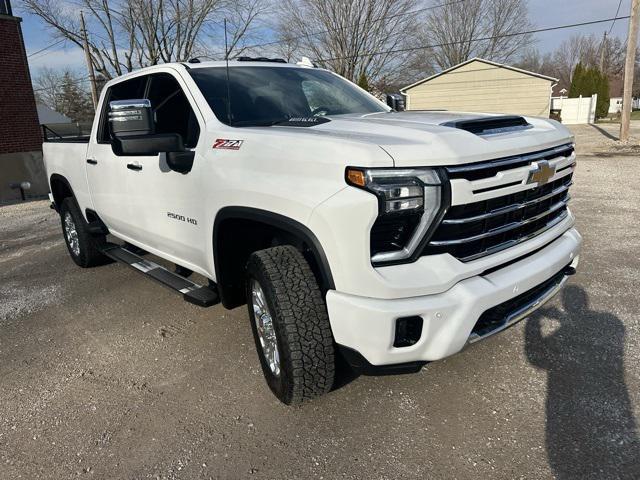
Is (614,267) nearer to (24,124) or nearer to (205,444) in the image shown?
(205,444)

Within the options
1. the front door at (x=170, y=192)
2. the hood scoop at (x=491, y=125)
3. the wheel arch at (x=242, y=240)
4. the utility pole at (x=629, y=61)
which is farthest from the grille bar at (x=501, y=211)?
the utility pole at (x=629, y=61)

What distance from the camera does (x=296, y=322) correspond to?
94.3 inches

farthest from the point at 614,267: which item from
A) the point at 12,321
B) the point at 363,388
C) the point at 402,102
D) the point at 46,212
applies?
the point at 46,212

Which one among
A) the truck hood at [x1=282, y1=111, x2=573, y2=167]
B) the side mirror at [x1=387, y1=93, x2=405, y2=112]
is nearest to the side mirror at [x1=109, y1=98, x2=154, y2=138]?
the truck hood at [x1=282, y1=111, x2=573, y2=167]

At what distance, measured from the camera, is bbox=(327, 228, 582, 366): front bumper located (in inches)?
82.4

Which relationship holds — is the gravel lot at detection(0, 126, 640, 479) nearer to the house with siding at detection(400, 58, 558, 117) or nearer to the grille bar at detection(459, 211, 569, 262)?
the grille bar at detection(459, 211, 569, 262)

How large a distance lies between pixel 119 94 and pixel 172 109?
3.73 ft

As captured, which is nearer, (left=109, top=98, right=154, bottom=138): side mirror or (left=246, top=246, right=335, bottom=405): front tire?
(left=246, top=246, right=335, bottom=405): front tire

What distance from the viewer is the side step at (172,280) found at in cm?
324

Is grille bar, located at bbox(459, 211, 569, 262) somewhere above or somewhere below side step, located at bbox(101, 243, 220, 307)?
above

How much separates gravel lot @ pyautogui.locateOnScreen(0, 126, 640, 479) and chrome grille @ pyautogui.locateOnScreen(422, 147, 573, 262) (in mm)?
919

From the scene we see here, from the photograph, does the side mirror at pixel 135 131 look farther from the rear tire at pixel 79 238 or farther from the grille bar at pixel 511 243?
the rear tire at pixel 79 238

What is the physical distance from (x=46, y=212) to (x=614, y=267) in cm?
1008

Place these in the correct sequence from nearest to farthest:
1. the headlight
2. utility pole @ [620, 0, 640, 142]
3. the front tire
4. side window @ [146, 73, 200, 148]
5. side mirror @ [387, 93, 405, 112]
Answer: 1. the headlight
2. the front tire
3. side window @ [146, 73, 200, 148]
4. side mirror @ [387, 93, 405, 112]
5. utility pole @ [620, 0, 640, 142]
